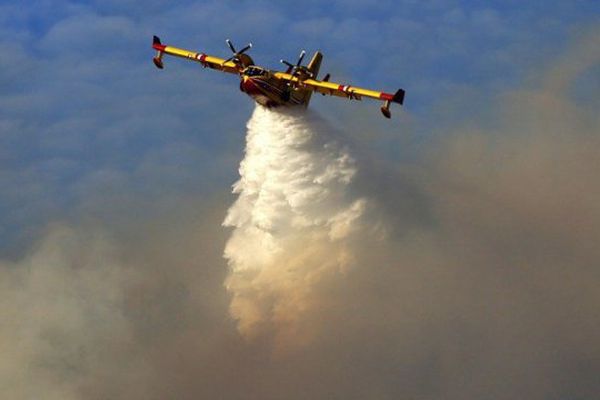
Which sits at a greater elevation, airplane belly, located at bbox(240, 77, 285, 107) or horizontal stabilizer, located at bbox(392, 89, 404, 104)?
airplane belly, located at bbox(240, 77, 285, 107)

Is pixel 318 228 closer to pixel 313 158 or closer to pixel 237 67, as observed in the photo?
pixel 313 158

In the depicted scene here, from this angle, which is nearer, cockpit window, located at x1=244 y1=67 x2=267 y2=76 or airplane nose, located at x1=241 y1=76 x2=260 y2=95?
airplane nose, located at x1=241 y1=76 x2=260 y2=95

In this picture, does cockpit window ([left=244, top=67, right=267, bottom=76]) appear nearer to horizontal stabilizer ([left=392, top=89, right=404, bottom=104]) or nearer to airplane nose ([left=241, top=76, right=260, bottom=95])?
airplane nose ([left=241, top=76, right=260, bottom=95])

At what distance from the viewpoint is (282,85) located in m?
117

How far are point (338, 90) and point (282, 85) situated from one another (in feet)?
15.0

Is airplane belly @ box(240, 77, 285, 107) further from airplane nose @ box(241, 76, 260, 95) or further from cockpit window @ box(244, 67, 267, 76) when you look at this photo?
cockpit window @ box(244, 67, 267, 76)

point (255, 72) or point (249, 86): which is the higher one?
point (255, 72)

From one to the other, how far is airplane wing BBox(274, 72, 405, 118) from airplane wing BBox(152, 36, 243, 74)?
14.1 feet

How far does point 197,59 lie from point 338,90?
531 inches

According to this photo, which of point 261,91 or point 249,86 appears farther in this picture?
point 261,91

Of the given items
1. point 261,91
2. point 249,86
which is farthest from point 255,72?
point 261,91

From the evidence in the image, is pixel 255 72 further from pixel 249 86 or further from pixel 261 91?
pixel 261 91

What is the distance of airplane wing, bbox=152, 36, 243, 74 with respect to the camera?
118 m

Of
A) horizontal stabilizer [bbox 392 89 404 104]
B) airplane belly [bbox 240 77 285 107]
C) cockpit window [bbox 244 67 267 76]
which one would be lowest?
horizontal stabilizer [bbox 392 89 404 104]
